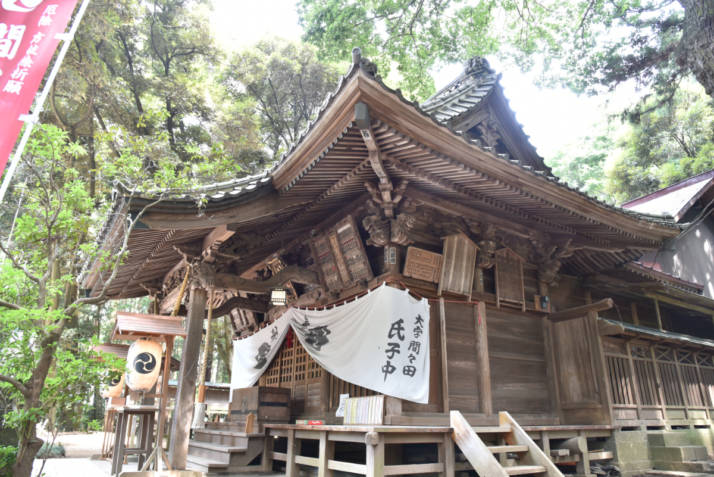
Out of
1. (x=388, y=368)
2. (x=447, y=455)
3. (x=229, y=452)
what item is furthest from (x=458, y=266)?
(x=229, y=452)

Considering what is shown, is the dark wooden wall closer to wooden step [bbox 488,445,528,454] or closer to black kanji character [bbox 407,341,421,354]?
wooden step [bbox 488,445,528,454]

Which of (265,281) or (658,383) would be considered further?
(658,383)

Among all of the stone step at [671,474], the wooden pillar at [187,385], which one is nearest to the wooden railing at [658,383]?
the stone step at [671,474]

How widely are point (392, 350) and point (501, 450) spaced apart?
1895mm

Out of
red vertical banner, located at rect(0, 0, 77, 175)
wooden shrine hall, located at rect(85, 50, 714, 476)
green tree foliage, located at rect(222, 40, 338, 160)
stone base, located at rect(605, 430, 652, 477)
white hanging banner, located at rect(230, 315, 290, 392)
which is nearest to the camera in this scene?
red vertical banner, located at rect(0, 0, 77, 175)

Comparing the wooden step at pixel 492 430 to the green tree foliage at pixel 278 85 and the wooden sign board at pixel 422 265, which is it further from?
the green tree foliage at pixel 278 85

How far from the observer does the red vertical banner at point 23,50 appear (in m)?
3.35

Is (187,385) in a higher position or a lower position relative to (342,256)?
lower

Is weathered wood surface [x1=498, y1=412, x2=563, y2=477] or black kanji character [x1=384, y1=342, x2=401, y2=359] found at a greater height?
black kanji character [x1=384, y1=342, x2=401, y2=359]

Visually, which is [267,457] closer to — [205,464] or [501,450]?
[205,464]

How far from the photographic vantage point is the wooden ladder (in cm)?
530

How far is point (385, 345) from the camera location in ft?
22.0

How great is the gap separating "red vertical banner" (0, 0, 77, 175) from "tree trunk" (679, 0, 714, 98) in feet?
33.3

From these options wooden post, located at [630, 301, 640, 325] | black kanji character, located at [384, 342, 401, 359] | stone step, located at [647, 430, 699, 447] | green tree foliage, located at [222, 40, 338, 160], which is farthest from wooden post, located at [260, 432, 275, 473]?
green tree foliage, located at [222, 40, 338, 160]
